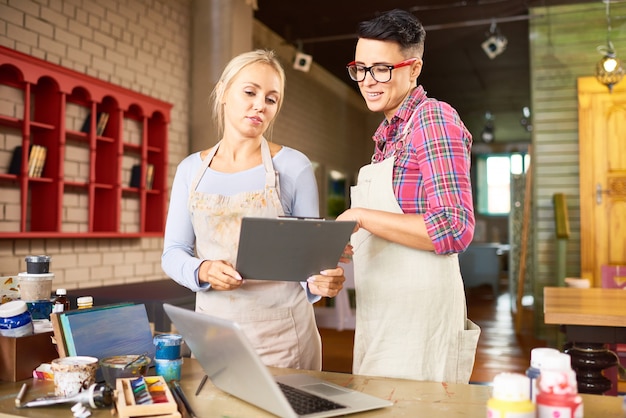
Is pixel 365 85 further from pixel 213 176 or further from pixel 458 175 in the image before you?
pixel 213 176

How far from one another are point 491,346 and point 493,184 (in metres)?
10.3

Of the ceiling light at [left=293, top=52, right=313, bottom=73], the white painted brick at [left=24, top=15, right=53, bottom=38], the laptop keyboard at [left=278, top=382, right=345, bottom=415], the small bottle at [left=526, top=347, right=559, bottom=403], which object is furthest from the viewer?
the ceiling light at [left=293, top=52, right=313, bottom=73]

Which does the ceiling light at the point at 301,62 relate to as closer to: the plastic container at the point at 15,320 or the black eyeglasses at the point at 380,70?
the black eyeglasses at the point at 380,70

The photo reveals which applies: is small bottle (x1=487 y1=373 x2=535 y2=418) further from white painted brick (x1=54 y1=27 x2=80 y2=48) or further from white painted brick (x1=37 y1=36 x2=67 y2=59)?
white painted brick (x1=54 y1=27 x2=80 y2=48)

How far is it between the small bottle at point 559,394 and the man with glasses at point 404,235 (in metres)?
0.59

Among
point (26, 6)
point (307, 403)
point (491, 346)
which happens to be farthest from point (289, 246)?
point (491, 346)

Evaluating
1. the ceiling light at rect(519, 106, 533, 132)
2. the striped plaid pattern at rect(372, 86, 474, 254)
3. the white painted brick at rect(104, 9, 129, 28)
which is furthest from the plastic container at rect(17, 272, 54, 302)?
the ceiling light at rect(519, 106, 533, 132)

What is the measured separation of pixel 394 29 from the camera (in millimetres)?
1655

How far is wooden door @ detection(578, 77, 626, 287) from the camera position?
22.3 feet

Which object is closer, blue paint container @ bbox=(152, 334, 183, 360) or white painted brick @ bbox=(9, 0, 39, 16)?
blue paint container @ bbox=(152, 334, 183, 360)

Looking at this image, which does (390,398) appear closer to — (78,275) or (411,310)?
(411,310)

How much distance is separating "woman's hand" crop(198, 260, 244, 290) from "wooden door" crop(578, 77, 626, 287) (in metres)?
5.91

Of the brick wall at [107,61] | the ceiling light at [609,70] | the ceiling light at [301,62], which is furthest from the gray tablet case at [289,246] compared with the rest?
the ceiling light at [301,62]

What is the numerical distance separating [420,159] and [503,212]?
1529 cm
